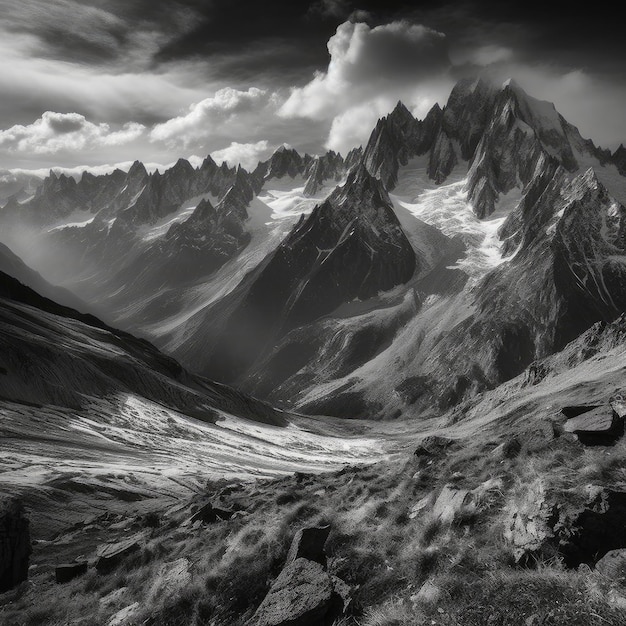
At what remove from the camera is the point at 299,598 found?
10414 mm

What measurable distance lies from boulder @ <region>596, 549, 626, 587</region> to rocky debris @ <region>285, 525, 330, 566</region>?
22.3 ft

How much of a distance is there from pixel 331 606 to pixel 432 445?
1093 centimetres

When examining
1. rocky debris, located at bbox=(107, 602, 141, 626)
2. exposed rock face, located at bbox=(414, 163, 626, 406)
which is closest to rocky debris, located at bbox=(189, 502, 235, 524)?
rocky debris, located at bbox=(107, 602, 141, 626)

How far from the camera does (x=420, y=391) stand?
15938 cm

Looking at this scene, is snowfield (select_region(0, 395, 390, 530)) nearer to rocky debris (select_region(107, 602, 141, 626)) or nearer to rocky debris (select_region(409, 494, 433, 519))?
rocky debris (select_region(107, 602, 141, 626))

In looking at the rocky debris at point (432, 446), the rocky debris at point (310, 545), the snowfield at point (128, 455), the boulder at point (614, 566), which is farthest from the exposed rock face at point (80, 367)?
the boulder at point (614, 566)

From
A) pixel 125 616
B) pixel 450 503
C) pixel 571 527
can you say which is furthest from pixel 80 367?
pixel 571 527

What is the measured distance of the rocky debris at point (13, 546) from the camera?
16.3 meters

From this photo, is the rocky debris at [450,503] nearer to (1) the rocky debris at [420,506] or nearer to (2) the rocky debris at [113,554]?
(1) the rocky debris at [420,506]

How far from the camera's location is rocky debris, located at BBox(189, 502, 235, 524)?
18.5 metres

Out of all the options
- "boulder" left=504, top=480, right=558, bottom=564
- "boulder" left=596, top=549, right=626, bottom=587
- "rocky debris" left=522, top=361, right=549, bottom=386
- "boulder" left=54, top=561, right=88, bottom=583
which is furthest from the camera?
"rocky debris" left=522, top=361, right=549, bottom=386

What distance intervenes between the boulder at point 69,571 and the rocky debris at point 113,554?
621mm

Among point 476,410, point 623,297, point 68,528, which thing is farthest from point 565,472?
point 623,297

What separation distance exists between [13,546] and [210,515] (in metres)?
7.50
